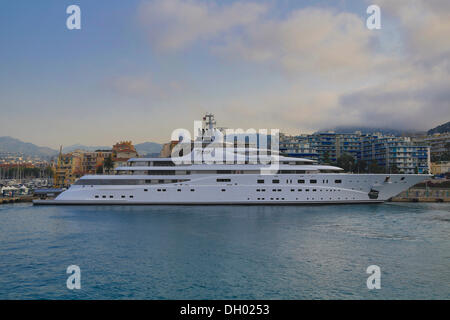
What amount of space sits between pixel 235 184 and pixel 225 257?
15945 millimetres

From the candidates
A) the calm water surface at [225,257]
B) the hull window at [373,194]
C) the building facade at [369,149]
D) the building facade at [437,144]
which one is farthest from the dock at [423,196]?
the building facade at [437,144]

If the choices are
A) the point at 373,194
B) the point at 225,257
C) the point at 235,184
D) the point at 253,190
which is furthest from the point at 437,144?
the point at 225,257

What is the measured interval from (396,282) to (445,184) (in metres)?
49.8

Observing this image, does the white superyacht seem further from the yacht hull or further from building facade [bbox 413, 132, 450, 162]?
building facade [bbox 413, 132, 450, 162]

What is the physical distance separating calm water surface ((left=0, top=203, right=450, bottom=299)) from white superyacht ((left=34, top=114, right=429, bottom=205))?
247 inches

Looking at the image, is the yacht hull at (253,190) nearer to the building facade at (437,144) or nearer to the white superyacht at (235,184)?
the white superyacht at (235,184)

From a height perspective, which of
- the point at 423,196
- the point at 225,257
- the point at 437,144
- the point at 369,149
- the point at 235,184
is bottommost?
the point at 225,257

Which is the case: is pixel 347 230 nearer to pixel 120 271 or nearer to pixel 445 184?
pixel 120 271

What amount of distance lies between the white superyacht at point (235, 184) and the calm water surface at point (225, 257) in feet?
20.6

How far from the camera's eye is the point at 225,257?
41.3 ft

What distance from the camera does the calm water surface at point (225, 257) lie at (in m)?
9.55

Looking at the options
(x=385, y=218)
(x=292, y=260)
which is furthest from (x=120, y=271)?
(x=385, y=218)

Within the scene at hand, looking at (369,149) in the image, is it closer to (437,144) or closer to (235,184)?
(437,144)
